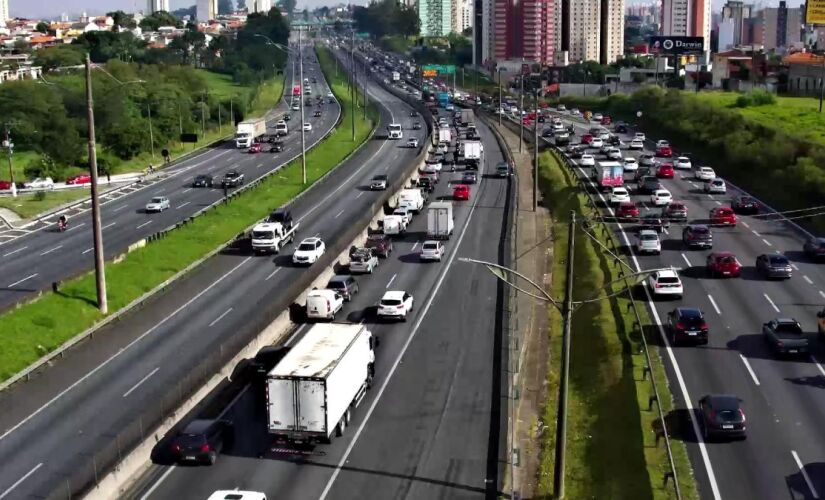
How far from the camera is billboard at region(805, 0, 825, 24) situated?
103 metres

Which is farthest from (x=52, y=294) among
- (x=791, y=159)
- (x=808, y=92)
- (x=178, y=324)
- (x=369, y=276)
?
(x=808, y=92)

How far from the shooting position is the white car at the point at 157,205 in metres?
66.8

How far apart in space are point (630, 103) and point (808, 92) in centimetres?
2522

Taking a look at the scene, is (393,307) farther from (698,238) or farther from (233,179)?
(233,179)

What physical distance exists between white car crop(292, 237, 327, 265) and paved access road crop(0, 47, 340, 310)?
9.60m

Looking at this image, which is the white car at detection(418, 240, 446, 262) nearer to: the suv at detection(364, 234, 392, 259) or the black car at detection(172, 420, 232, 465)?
the suv at detection(364, 234, 392, 259)

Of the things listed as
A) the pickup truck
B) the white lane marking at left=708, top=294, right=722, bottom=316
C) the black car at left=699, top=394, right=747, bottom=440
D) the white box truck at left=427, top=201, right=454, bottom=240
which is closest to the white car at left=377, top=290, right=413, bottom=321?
the pickup truck

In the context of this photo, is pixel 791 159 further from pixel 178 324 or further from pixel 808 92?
pixel 808 92

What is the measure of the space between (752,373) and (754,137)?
55956mm

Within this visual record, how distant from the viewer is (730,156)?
277 feet

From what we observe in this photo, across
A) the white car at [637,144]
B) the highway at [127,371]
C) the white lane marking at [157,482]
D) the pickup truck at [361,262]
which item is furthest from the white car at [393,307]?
the white car at [637,144]

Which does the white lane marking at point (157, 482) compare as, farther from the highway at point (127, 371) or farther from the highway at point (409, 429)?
the highway at point (127, 371)

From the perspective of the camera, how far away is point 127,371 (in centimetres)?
3475

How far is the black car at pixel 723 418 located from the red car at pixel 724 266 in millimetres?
19294
